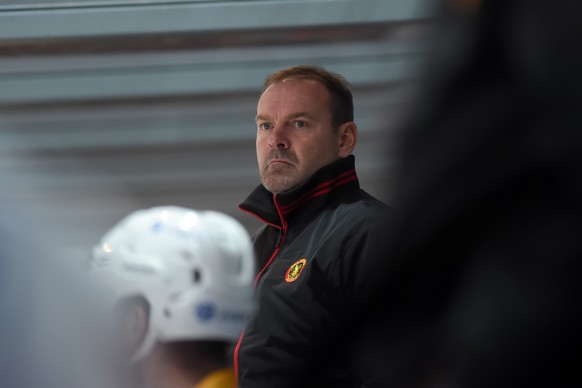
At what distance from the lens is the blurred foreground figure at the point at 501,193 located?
128cm

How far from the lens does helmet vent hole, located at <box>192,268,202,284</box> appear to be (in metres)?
2.30

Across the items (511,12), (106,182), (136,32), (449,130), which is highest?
(511,12)

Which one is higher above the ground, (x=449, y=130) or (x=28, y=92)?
(x=449, y=130)

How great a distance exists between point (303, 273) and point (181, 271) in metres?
0.59

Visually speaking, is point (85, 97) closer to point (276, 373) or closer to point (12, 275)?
point (276, 373)

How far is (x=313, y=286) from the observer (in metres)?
2.81

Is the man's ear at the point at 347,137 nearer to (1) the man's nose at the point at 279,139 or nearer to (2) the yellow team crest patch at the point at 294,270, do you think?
(1) the man's nose at the point at 279,139

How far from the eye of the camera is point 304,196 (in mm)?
3141

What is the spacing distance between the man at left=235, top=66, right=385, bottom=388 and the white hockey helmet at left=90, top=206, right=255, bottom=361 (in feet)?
0.76

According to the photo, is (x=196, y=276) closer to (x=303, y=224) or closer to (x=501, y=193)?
(x=303, y=224)

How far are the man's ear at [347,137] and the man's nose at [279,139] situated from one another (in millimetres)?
182

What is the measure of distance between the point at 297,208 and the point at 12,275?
1334 mm

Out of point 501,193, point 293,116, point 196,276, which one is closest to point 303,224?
point 293,116

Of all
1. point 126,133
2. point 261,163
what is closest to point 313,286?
point 261,163
